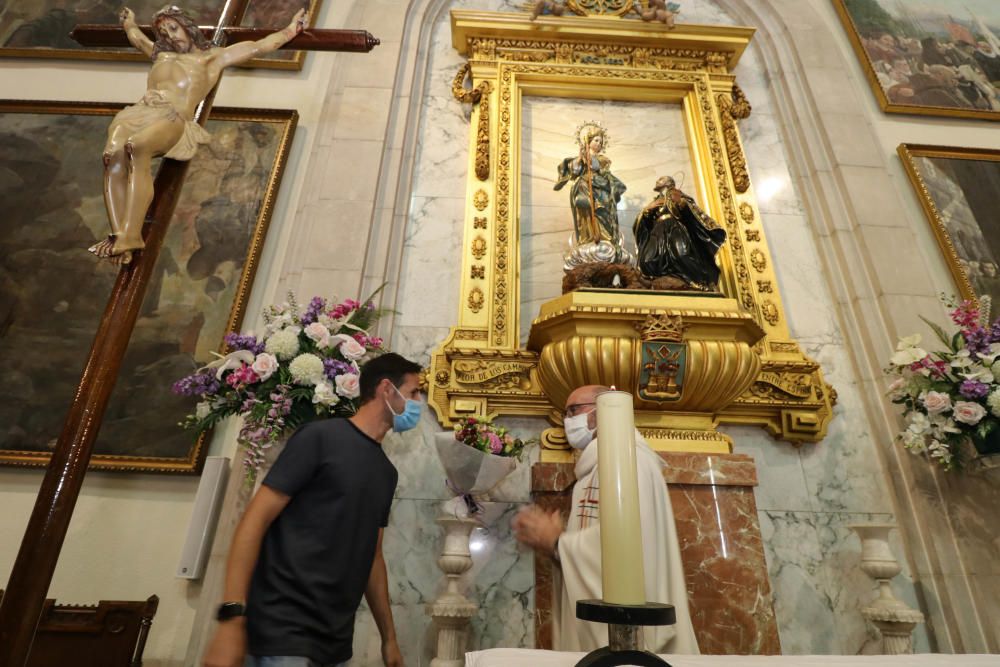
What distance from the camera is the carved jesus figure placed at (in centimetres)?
261

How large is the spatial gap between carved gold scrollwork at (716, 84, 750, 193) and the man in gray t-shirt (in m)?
3.76

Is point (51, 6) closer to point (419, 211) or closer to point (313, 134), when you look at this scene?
point (313, 134)

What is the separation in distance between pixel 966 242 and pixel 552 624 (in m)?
4.27

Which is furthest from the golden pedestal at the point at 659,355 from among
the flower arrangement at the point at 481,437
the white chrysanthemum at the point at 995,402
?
the white chrysanthemum at the point at 995,402

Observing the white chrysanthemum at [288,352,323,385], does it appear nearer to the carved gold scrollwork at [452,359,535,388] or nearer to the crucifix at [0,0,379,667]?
the crucifix at [0,0,379,667]

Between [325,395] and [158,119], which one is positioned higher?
[158,119]

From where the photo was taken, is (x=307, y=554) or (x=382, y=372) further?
(x=382, y=372)

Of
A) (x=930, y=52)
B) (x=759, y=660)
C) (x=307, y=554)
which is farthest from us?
(x=930, y=52)

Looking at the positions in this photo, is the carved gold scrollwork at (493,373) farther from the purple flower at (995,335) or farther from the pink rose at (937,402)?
the purple flower at (995,335)

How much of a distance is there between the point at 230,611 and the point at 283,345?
4.40ft

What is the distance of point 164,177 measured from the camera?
2834 millimetres

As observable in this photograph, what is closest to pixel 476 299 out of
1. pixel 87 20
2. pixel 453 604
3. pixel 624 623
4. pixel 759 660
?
pixel 453 604

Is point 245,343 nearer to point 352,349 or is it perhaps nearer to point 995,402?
point 352,349

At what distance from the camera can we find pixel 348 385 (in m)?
2.61
